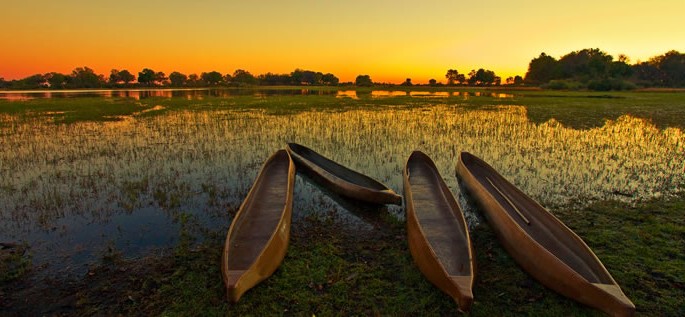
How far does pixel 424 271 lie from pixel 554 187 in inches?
261

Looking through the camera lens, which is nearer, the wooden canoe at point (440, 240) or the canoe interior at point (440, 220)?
the wooden canoe at point (440, 240)

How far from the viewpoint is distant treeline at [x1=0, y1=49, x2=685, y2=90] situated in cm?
8062

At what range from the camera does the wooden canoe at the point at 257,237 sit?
4.62 meters

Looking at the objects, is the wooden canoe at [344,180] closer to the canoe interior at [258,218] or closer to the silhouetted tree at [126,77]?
the canoe interior at [258,218]

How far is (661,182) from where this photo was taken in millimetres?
9602

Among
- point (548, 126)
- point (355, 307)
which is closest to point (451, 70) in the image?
point (548, 126)

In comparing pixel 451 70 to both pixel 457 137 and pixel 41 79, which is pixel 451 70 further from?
pixel 41 79

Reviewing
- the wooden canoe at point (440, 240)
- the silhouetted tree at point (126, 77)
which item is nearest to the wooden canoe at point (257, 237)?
the wooden canoe at point (440, 240)

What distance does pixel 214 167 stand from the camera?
11602mm

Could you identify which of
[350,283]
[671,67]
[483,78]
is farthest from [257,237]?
[483,78]

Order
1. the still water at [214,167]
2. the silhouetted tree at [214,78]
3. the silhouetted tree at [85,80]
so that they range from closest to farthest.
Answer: the still water at [214,167] < the silhouetted tree at [85,80] < the silhouetted tree at [214,78]

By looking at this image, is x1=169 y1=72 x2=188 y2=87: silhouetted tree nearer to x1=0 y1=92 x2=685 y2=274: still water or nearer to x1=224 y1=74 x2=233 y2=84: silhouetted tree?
x1=224 y1=74 x2=233 y2=84: silhouetted tree

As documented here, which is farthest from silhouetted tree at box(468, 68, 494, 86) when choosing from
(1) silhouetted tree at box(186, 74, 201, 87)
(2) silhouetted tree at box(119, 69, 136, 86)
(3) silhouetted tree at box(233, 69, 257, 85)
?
(2) silhouetted tree at box(119, 69, 136, 86)

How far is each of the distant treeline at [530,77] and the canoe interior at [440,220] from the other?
7693 centimetres
